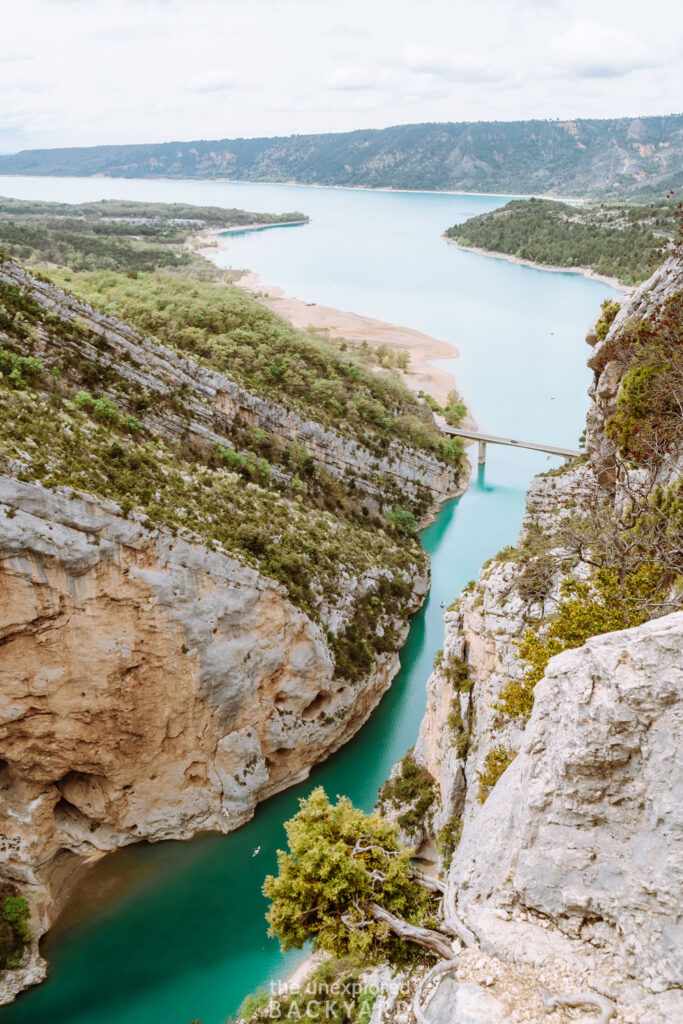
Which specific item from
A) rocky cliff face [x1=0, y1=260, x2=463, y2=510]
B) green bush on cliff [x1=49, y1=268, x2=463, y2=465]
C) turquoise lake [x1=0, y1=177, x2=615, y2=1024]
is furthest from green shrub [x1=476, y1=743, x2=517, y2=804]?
green bush on cliff [x1=49, y1=268, x2=463, y2=465]

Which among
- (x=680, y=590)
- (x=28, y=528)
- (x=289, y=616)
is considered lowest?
(x=289, y=616)

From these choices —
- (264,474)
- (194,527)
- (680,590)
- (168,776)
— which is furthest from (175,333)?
(680,590)

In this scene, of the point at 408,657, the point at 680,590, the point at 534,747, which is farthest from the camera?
the point at 408,657

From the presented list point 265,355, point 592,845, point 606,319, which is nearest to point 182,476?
point 606,319

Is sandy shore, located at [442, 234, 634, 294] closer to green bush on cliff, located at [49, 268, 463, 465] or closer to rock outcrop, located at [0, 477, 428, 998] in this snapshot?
green bush on cliff, located at [49, 268, 463, 465]

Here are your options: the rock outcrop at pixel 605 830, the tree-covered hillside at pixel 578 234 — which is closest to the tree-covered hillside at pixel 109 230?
the tree-covered hillside at pixel 578 234

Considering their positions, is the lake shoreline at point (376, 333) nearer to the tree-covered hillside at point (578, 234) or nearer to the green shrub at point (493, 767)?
the tree-covered hillside at point (578, 234)

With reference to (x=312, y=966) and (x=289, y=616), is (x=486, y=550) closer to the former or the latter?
(x=289, y=616)
